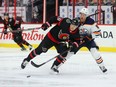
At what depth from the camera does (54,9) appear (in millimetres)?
13969

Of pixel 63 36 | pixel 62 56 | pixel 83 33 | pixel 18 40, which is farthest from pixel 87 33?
pixel 18 40

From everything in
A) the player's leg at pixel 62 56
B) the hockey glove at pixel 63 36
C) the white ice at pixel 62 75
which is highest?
the hockey glove at pixel 63 36

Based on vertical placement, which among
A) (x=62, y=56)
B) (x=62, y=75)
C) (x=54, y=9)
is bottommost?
(x=62, y=75)

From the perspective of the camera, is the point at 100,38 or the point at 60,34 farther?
the point at 100,38

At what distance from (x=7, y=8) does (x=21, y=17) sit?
0.62m

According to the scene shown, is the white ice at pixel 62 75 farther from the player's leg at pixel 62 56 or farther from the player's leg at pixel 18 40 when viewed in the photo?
the player's leg at pixel 18 40

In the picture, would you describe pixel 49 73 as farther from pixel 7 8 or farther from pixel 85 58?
pixel 7 8

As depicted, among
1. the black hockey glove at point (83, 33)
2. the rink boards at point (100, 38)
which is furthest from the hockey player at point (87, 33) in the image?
the rink boards at point (100, 38)

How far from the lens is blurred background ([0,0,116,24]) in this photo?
42.6ft

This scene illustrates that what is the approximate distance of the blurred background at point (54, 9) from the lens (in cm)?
1298

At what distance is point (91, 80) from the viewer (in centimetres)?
671

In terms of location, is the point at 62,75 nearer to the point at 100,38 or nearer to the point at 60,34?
the point at 60,34

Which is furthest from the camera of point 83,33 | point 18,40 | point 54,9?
point 54,9

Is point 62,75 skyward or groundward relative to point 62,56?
groundward
